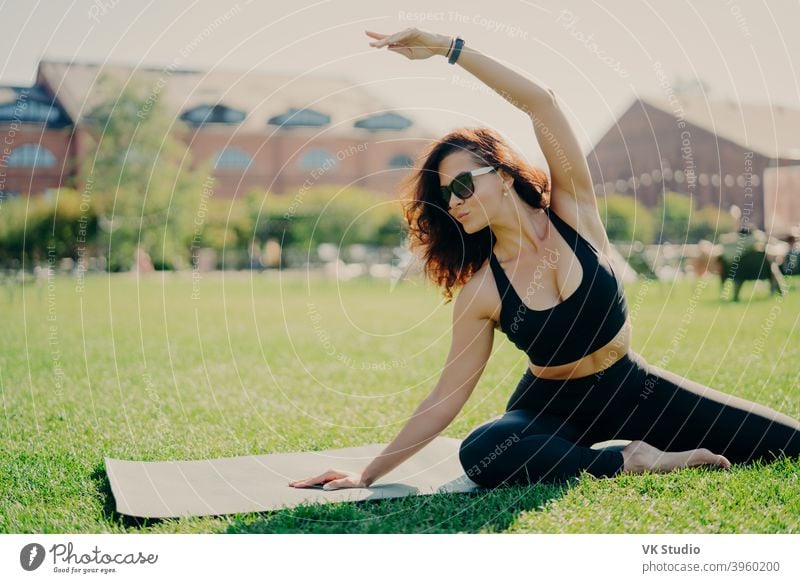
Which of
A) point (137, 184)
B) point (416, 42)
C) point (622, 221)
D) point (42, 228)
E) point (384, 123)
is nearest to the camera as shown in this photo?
point (416, 42)

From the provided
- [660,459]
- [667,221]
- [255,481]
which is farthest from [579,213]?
[667,221]

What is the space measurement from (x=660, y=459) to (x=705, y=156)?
100 ft

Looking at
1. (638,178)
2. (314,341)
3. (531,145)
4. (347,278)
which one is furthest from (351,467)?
(638,178)

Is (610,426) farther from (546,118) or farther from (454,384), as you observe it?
(546,118)

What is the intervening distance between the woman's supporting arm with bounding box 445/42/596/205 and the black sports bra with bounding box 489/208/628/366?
185 millimetres

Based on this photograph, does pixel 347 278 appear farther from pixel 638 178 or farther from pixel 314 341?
pixel 638 178

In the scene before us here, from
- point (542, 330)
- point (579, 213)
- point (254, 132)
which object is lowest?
point (542, 330)

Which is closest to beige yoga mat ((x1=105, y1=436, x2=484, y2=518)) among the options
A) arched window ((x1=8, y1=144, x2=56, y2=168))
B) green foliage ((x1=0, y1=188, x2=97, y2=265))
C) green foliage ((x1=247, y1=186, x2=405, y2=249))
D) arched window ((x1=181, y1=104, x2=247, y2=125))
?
green foliage ((x1=0, y1=188, x2=97, y2=265))

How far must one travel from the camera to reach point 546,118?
3.17 meters

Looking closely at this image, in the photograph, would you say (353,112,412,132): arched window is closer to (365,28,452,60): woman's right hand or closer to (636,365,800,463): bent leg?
(636,365,800,463): bent leg

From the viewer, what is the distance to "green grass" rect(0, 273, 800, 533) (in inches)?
119

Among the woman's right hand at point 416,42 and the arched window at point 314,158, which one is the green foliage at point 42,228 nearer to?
the arched window at point 314,158

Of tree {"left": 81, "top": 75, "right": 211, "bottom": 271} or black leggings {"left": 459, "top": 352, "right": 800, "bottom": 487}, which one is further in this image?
tree {"left": 81, "top": 75, "right": 211, "bottom": 271}

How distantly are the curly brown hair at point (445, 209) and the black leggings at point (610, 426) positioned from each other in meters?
0.58
